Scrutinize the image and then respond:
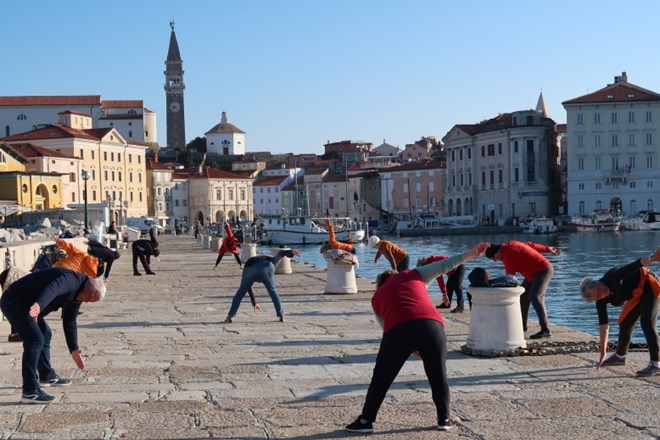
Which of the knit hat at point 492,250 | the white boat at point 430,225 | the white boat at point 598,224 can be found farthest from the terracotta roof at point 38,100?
the knit hat at point 492,250

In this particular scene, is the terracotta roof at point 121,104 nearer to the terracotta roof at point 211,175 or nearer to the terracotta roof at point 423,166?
the terracotta roof at point 211,175

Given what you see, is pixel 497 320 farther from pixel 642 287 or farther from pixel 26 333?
pixel 26 333

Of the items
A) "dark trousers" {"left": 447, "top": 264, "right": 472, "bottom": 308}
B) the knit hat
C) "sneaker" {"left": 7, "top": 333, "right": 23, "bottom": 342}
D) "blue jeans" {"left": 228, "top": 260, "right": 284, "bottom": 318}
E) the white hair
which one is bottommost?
"sneaker" {"left": 7, "top": 333, "right": 23, "bottom": 342}

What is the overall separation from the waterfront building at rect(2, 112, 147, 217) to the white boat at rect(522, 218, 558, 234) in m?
39.3

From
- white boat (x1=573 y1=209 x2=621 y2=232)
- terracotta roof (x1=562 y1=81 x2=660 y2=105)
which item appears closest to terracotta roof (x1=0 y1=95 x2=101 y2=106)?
terracotta roof (x1=562 y1=81 x2=660 y2=105)

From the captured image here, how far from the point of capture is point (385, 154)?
19000 centimetres

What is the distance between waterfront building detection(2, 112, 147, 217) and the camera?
10544 centimetres

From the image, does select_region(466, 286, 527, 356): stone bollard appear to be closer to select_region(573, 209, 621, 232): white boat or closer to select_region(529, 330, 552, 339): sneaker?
select_region(529, 330, 552, 339): sneaker

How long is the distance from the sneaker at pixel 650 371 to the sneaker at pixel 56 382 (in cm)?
546

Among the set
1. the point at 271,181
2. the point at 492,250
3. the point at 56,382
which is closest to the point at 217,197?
the point at 271,181

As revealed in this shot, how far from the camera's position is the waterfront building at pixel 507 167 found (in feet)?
371

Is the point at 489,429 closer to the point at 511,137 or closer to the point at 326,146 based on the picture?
the point at 511,137

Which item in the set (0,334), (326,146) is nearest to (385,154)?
(326,146)

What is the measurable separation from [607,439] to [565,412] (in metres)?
0.94
